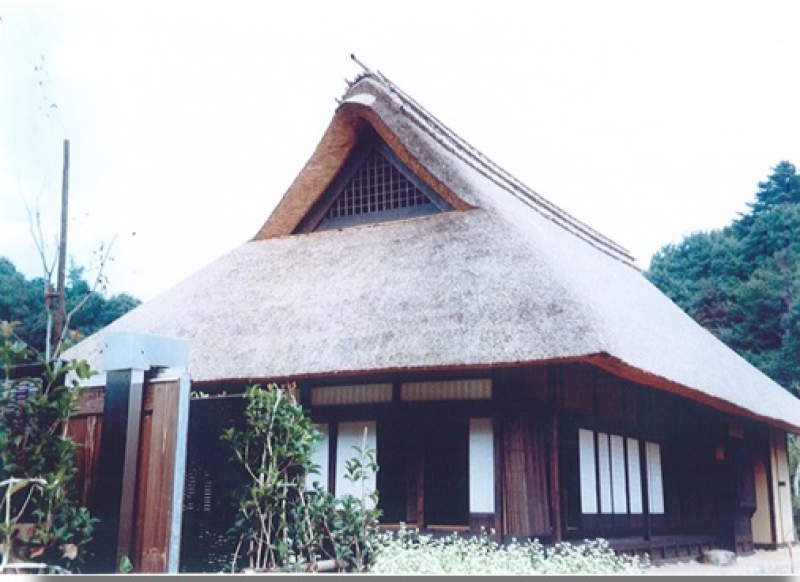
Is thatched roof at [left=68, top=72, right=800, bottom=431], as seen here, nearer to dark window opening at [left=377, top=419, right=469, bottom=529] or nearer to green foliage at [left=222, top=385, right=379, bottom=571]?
dark window opening at [left=377, top=419, right=469, bottom=529]

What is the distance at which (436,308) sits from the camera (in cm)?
939

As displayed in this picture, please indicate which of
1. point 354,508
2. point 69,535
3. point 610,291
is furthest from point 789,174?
point 69,535

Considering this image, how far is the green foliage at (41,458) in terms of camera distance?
4.29 metres

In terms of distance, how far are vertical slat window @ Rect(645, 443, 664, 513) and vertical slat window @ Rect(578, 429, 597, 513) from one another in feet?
6.55

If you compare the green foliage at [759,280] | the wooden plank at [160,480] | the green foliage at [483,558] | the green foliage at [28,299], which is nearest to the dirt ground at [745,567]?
the green foliage at [483,558]

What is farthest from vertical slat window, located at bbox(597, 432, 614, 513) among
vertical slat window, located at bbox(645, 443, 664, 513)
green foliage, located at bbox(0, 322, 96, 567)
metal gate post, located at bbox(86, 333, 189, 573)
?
green foliage, located at bbox(0, 322, 96, 567)

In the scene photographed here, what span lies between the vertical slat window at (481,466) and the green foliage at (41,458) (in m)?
5.31

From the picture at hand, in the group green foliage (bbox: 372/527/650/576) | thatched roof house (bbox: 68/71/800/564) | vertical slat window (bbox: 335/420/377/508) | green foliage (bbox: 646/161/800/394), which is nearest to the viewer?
green foliage (bbox: 372/527/650/576)

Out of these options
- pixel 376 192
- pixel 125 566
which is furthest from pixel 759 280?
pixel 125 566

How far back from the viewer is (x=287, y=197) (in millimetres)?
12430

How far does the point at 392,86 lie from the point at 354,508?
830 centimetres

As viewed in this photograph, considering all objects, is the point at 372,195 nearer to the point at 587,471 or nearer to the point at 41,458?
the point at 587,471

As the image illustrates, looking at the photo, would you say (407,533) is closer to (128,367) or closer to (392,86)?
(128,367)

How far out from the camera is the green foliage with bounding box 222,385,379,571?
17.9 ft
